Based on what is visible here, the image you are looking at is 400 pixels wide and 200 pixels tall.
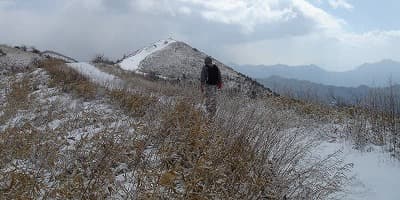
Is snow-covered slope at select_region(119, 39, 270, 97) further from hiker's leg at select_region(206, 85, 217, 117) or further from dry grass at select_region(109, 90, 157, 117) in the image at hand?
hiker's leg at select_region(206, 85, 217, 117)

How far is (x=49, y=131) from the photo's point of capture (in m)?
9.01

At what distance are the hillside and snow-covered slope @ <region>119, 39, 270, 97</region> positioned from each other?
21.2m

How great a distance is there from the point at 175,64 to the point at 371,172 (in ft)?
105

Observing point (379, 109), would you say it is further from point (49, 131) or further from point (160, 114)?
point (49, 131)

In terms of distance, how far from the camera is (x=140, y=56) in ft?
156

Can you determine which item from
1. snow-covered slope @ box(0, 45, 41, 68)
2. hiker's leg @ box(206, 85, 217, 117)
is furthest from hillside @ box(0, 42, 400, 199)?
snow-covered slope @ box(0, 45, 41, 68)

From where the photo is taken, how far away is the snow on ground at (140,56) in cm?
4208

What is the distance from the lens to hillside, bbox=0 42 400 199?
17.1 feet

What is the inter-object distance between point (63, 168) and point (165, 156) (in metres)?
1.56

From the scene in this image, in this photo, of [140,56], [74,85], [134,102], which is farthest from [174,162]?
[140,56]

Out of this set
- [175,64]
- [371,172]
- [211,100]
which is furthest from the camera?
[175,64]

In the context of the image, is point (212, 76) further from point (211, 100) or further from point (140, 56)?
point (140, 56)

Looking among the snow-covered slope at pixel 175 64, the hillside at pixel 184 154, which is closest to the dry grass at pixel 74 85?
the hillside at pixel 184 154

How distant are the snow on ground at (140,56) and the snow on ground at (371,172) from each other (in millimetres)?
31021
